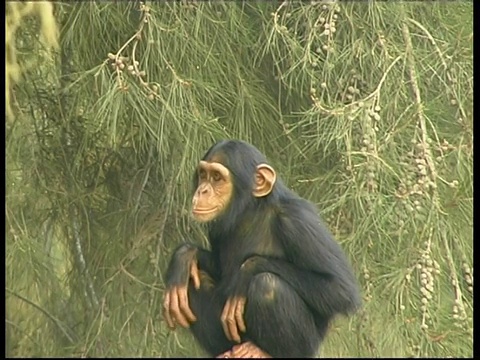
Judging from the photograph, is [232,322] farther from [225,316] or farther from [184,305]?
[184,305]

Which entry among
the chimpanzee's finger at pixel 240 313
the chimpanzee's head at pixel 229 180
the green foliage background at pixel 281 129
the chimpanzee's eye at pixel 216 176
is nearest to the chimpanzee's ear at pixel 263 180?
the chimpanzee's head at pixel 229 180

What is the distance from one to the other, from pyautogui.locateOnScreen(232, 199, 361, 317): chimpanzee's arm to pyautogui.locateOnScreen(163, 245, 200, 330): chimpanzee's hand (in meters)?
0.16

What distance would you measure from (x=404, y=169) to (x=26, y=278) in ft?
5.85

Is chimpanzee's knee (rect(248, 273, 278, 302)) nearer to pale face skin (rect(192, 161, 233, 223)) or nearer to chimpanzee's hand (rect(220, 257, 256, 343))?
chimpanzee's hand (rect(220, 257, 256, 343))

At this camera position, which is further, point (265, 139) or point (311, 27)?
point (265, 139)

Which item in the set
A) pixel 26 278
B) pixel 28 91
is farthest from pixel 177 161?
pixel 26 278

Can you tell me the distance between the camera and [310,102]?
13.3 ft

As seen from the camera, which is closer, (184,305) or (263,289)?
(263,289)

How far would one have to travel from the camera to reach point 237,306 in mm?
2738

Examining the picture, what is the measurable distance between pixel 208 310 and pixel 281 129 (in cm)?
130

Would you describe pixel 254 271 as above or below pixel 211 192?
below

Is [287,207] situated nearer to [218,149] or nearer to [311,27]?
[218,149]

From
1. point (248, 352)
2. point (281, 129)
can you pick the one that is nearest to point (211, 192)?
point (248, 352)

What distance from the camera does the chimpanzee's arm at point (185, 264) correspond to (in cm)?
289
